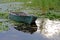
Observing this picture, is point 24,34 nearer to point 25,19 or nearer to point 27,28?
point 27,28

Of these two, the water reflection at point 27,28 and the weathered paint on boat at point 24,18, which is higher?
the weathered paint on boat at point 24,18

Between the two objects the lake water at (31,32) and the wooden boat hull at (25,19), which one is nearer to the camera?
the lake water at (31,32)

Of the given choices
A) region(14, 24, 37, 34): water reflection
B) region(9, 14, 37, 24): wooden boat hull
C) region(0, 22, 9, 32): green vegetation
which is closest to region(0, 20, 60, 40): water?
region(14, 24, 37, 34): water reflection

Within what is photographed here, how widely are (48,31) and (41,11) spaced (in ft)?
14.6

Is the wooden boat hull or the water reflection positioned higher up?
the wooden boat hull

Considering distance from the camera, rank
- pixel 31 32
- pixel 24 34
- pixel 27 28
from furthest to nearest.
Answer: pixel 27 28 < pixel 31 32 < pixel 24 34

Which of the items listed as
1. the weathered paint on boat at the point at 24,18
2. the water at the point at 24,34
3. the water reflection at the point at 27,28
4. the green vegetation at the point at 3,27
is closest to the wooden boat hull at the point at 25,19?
the weathered paint on boat at the point at 24,18

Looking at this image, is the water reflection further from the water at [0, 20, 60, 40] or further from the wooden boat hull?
the wooden boat hull

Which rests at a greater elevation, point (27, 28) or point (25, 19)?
point (25, 19)

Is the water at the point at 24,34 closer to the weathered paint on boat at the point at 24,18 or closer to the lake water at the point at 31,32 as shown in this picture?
the lake water at the point at 31,32

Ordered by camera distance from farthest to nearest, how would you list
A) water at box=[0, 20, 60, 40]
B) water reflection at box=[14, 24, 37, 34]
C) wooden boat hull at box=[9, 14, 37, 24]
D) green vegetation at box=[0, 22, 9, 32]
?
wooden boat hull at box=[9, 14, 37, 24] < green vegetation at box=[0, 22, 9, 32] < water reflection at box=[14, 24, 37, 34] < water at box=[0, 20, 60, 40]

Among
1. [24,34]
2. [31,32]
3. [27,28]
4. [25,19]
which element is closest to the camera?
[24,34]

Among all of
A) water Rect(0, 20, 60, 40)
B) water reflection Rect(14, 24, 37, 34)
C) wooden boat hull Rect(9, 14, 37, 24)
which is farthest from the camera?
wooden boat hull Rect(9, 14, 37, 24)

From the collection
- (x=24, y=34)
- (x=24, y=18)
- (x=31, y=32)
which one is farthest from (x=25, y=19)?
(x=24, y=34)
